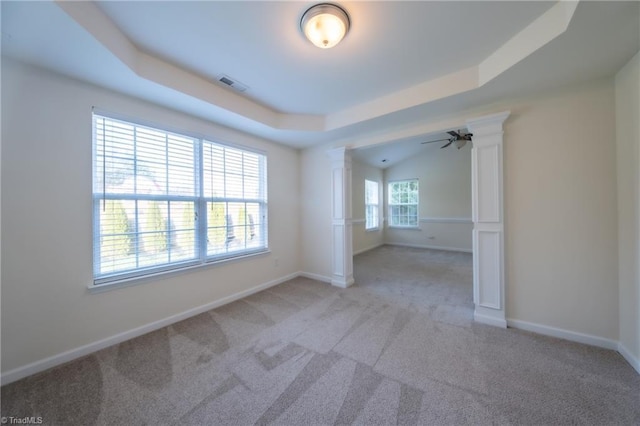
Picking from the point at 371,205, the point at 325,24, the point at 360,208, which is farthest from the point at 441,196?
the point at 325,24

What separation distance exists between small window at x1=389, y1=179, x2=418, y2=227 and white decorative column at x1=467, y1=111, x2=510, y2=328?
4.77 m

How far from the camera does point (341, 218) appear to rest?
3457 mm

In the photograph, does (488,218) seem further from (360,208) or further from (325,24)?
(360,208)

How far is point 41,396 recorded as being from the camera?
1.44 m

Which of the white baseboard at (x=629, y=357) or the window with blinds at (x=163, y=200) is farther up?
the window with blinds at (x=163, y=200)

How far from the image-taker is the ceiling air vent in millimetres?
2146

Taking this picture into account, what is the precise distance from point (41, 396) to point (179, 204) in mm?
1699

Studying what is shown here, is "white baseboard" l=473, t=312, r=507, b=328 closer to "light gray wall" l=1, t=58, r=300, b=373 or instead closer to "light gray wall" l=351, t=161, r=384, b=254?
"light gray wall" l=1, t=58, r=300, b=373

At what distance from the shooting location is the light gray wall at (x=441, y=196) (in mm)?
6074

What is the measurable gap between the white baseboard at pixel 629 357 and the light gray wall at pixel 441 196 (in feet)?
14.7

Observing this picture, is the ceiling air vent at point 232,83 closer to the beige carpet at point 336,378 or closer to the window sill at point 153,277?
the window sill at point 153,277

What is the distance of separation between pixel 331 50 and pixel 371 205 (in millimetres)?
5415

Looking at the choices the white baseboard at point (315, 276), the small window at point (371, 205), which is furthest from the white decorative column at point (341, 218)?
the small window at point (371, 205)

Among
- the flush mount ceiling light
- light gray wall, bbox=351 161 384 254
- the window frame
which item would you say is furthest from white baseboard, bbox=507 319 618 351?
the window frame
